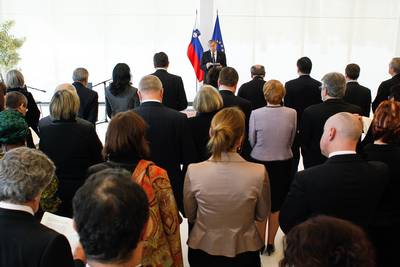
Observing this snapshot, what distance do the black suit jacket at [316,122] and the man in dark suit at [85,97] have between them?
233cm

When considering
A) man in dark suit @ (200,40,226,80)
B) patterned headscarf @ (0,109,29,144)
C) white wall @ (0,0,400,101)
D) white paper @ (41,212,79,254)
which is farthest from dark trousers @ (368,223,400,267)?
white wall @ (0,0,400,101)

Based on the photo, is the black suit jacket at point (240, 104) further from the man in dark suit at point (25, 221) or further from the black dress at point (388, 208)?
the man in dark suit at point (25, 221)

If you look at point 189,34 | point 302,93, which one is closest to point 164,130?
point 302,93

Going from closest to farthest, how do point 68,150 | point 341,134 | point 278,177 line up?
point 341,134 < point 68,150 < point 278,177

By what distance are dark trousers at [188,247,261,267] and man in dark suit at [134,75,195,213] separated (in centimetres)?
69

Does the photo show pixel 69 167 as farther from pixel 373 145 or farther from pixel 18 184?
pixel 373 145

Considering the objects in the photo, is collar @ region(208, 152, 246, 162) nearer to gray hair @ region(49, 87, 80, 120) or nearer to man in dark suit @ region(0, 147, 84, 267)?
man in dark suit @ region(0, 147, 84, 267)

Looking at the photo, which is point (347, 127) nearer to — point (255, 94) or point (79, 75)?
point (255, 94)

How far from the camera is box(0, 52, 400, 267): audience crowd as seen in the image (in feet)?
3.79

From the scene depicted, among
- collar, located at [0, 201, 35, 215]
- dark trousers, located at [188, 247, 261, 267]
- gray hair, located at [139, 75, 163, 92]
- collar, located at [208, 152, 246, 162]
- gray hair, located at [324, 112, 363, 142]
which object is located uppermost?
gray hair, located at [139, 75, 163, 92]

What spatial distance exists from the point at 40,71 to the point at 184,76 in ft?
12.1

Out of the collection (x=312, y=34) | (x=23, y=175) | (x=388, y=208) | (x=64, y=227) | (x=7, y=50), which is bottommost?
(x=388, y=208)

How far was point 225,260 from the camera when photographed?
2.32 m

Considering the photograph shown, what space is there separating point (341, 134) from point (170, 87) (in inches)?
124
